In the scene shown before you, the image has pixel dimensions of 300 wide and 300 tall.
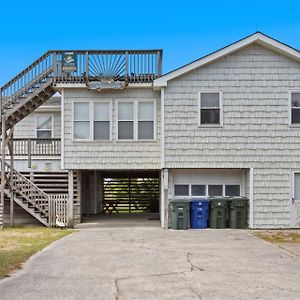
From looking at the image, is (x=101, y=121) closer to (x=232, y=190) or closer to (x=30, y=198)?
(x=30, y=198)

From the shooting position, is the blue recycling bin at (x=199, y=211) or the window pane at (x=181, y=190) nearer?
the blue recycling bin at (x=199, y=211)

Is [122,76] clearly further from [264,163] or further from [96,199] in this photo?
[96,199]

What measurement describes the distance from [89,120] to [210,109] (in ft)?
14.8

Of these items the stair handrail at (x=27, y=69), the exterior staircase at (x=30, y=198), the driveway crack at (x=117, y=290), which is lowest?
the driveway crack at (x=117, y=290)

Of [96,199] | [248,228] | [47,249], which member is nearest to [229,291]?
[47,249]

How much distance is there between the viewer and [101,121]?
18859 mm

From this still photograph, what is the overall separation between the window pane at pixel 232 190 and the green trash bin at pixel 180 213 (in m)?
1.80

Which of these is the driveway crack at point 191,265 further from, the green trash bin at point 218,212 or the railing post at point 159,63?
the railing post at point 159,63

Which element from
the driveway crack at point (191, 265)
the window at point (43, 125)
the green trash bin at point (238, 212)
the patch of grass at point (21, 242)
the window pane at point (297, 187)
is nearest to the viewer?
the driveway crack at point (191, 265)

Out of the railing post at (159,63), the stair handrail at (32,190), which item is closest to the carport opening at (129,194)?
the stair handrail at (32,190)

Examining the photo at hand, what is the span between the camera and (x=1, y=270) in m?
9.45

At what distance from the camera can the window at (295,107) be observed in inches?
715

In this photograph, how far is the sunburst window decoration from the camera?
18.6 meters

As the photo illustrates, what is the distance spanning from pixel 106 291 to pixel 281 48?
12785mm
